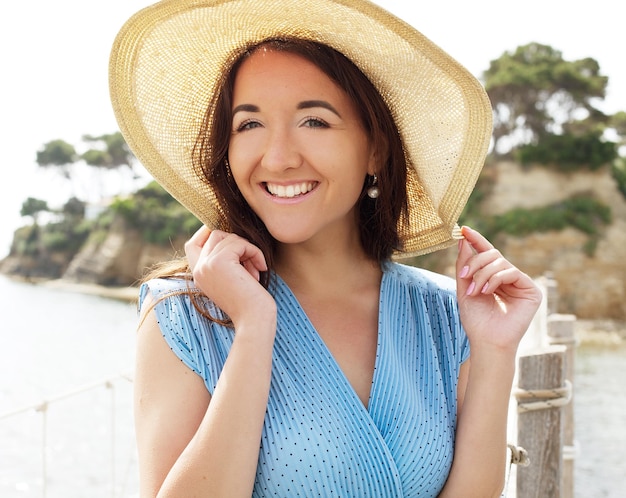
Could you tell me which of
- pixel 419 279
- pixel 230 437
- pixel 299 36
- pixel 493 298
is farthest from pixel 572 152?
pixel 230 437

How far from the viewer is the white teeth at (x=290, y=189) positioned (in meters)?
1.72

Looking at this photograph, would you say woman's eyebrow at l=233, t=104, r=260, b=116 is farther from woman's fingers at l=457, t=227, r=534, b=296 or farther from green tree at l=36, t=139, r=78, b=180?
green tree at l=36, t=139, r=78, b=180

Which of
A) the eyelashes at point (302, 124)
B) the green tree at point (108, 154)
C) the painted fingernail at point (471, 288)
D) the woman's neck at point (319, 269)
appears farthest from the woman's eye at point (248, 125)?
the green tree at point (108, 154)

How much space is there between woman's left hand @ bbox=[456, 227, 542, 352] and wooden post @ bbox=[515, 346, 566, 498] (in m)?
0.60

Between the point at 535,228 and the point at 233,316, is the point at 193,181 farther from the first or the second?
the point at 535,228

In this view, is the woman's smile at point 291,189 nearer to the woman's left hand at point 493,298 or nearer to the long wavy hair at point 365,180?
the long wavy hair at point 365,180

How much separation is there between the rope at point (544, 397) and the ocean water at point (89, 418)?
152cm

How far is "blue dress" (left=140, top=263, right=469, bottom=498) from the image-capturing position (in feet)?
5.09

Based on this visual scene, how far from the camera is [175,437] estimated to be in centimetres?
145

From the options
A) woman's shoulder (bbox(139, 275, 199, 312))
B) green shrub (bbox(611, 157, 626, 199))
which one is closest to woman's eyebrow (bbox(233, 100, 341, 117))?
woman's shoulder (bbox(139, 275, 199, 312))

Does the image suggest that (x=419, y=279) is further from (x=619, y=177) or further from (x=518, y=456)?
(x=619, y=177)

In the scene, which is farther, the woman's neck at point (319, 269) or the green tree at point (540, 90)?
the green tree at point (540, 90)

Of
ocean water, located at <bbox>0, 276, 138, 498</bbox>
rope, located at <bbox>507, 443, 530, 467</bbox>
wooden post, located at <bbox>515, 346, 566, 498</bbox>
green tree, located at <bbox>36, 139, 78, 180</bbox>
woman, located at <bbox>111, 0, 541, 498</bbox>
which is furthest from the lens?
green tree, located at <bbox>36, 139, 78, 180</bbox>

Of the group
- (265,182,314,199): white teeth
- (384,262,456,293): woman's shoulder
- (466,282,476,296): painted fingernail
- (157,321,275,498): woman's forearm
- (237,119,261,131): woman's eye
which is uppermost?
(237,119,261,131): woman's eye
